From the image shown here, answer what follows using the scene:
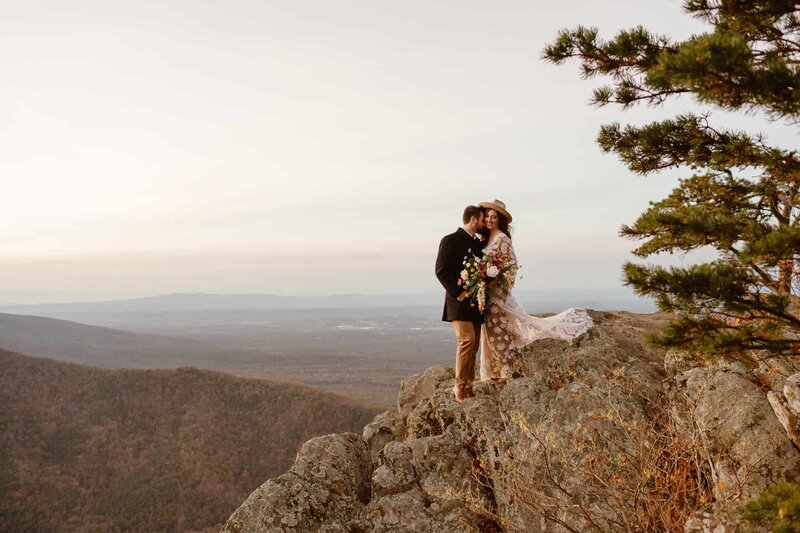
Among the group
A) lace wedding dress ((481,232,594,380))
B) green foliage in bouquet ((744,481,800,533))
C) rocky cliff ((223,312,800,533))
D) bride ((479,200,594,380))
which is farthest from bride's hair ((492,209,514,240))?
green foliage in bouquet ((744,481,800,533))

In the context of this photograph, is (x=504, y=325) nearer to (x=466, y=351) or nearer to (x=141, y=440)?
(x=466, y=351)

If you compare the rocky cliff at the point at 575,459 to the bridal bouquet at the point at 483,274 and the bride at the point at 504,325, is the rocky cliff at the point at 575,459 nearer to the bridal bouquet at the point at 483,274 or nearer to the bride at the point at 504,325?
the bride at the point at 504,325

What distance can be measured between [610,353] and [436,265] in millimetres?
3751

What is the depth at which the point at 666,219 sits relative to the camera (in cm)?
538

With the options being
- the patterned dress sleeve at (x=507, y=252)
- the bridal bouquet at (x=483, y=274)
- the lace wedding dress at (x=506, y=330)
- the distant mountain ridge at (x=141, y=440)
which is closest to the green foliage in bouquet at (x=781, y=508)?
the bridal bouquet at (x=483, y=274)

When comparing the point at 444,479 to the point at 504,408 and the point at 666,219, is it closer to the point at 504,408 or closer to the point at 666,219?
the point at 504,408

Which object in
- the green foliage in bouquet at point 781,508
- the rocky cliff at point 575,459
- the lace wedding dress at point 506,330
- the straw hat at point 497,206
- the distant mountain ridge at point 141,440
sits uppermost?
the straw hat at point 497,206

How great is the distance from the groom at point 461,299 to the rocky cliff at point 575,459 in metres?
0.60

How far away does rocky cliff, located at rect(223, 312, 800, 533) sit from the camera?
5668 mm

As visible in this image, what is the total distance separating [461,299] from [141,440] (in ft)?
251

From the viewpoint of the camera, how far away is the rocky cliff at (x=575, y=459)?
5.67m

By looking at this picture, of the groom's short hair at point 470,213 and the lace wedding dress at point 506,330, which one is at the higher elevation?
the groom's short hair at point 470,213

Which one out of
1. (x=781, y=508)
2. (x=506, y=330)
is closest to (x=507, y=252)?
(x=506, y=330)

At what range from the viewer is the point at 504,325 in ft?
34.0
